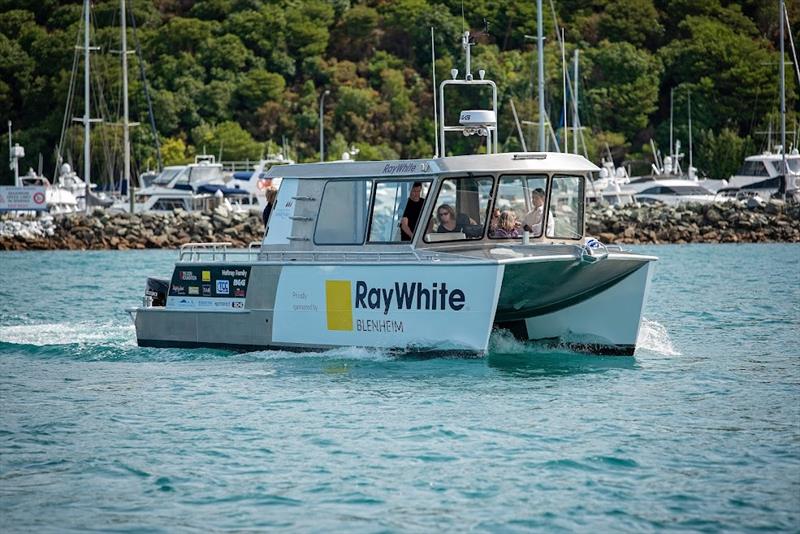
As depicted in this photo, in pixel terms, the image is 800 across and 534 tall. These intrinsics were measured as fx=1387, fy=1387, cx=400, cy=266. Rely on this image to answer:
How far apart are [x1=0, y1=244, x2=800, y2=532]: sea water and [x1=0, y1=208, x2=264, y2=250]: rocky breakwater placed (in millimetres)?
33260

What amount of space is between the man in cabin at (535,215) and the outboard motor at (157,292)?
5610mm

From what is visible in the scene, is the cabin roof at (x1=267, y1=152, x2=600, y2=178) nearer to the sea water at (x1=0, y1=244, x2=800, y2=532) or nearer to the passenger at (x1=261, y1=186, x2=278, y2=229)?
the passenger at (x1=261, y1=186, x2=278, y2=229)

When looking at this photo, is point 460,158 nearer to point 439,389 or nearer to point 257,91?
point 439,389

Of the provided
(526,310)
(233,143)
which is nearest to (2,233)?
(233,143)

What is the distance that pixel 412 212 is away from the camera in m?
17.7

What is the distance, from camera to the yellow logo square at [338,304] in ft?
58.0

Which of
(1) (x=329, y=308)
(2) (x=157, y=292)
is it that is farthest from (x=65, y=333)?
(1) (x=329, y=308)

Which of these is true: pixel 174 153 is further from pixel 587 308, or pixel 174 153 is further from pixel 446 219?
pixel 587 308

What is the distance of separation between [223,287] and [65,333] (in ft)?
15.2

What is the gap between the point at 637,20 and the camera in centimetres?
8738

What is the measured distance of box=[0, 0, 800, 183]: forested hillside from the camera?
251ft

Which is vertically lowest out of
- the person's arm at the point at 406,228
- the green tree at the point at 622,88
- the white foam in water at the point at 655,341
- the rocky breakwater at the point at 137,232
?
the white foam in water at the point at 655,341

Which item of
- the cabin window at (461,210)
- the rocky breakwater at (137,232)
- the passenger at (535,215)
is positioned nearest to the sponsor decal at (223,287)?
the cabin window at (461,210)

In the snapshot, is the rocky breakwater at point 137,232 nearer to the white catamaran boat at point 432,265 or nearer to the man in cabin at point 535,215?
the white catamaran boat at point 432,265
